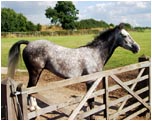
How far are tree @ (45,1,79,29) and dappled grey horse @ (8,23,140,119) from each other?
65943 mm

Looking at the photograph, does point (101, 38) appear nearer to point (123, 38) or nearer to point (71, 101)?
point (123, 38)

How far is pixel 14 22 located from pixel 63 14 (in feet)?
44.0

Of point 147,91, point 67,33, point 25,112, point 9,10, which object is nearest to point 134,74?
point 147,91

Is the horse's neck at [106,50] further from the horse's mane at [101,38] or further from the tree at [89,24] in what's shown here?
the tree at [89,24]

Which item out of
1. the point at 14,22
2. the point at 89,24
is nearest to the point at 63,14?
the point at 89,24

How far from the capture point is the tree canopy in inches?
2491

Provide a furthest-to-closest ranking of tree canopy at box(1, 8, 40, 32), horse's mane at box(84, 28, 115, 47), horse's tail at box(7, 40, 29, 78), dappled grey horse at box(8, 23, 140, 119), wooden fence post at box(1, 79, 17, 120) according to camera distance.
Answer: tree canopy at box(1, 8, 40, 32) < horse's tail at box(7, 40, 29, 78) < horse's mane at box(84, 28, 115, 47) < dappled grey horse at box(8, 23, 140, 119) < wooden fence post at box(1, 79, 17, 120)

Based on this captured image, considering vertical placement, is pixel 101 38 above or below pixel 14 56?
above

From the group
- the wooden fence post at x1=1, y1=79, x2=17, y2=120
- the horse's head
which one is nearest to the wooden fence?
the wooden fence post at x1=1, y1=79, x2=17, y2=120

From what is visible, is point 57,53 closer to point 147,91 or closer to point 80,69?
point 80,69

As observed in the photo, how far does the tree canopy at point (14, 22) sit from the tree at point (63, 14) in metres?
5.69

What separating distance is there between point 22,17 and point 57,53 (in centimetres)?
7116

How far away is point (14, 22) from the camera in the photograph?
2699 inches

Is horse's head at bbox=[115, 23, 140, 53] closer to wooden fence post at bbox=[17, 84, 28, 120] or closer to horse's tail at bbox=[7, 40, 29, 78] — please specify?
horse's tail at bbox=[7, 40, 29, 78]
